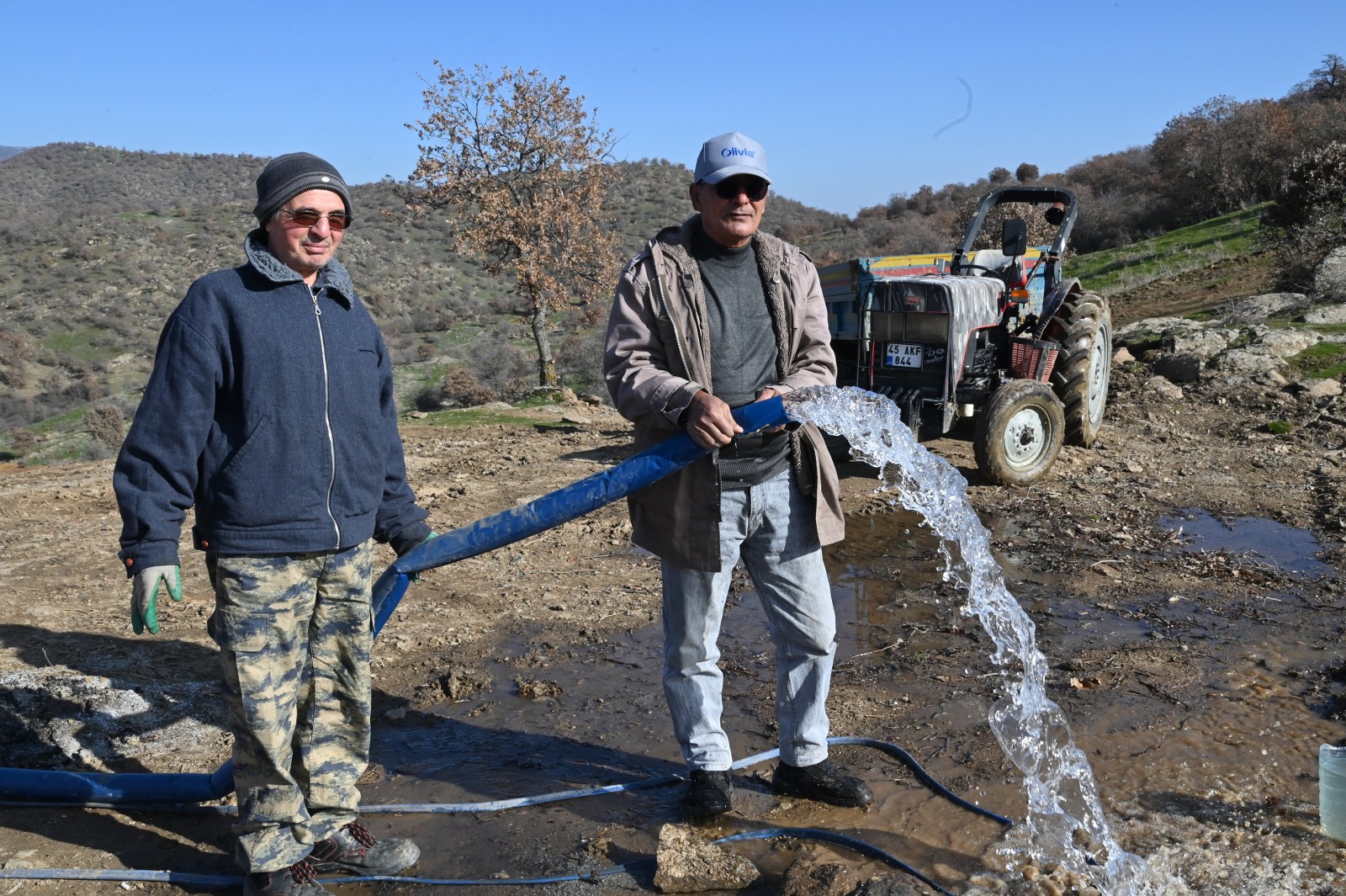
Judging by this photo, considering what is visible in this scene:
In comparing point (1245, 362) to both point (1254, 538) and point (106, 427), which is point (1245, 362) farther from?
point (106, 427)

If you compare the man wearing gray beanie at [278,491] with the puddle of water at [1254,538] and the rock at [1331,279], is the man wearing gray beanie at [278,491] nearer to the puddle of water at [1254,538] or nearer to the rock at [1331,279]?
the puddle of water at [1254,538]

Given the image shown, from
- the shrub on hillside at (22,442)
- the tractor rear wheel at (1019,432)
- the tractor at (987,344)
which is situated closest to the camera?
the tractor rear wheel at (1019,432)

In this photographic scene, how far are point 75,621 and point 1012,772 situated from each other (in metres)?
4.44

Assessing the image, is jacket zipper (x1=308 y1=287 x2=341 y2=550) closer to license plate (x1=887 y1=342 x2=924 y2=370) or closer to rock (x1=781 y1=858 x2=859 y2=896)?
rock (x1=781 y1=858 x2=859 y2=896)

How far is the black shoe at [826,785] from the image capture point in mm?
3227

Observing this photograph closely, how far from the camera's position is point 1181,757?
351cm

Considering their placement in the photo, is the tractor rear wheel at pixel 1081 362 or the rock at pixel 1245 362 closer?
the tractor rear wheel at pixel 1081 362

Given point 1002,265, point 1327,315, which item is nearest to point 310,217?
point 1002,265

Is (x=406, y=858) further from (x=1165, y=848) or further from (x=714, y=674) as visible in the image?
(x=1165, y=848)

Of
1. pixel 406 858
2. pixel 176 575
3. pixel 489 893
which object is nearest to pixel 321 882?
pixel 406 858

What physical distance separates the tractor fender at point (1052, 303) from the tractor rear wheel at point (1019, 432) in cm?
91

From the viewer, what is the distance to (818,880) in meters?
2.80

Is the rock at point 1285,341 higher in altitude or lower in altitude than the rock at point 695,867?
higher

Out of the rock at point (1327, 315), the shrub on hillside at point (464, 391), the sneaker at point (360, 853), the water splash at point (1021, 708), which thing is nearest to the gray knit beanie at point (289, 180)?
the water splash at point (1021, 708)
